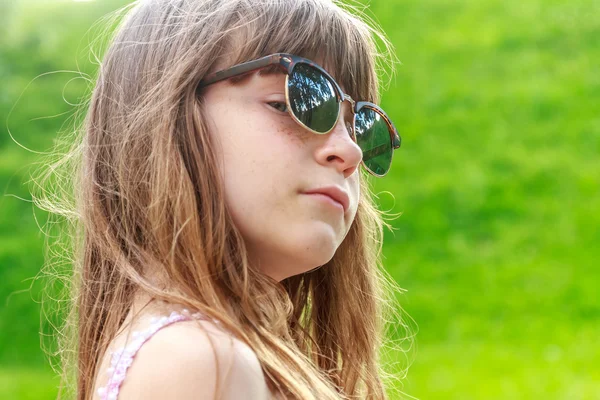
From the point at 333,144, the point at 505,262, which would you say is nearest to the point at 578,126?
the point at 505,262

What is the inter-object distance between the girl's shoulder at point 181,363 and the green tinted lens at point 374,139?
49 cm

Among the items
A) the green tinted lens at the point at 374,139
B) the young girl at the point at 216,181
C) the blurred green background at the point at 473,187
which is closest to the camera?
the young girl at the point at 216,181

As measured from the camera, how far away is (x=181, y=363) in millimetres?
972

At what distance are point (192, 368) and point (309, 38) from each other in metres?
0.62

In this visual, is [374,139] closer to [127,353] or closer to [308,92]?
[308,92]

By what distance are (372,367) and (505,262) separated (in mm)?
3652

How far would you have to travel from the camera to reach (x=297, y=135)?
1203mm

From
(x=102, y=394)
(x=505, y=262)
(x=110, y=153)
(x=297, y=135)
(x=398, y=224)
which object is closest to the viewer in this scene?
(x=102, y=394)

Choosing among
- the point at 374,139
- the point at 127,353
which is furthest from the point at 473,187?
the point at 127,353

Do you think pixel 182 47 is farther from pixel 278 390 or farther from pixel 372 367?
pixel 372 367

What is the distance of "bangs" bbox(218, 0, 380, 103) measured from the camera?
126 centimetres

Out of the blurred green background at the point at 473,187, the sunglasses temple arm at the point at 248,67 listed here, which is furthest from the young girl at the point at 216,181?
the blurred green background at the point at 473,187

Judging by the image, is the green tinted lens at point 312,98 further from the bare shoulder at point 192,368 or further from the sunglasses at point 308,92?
the bare shoulder at point 192,368

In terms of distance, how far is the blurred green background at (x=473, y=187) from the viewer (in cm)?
447
